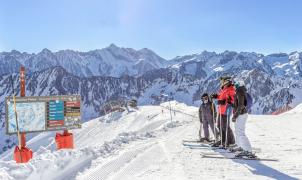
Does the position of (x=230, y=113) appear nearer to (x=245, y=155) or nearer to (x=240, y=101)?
(x=240, y=101)

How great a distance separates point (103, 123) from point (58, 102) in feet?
182

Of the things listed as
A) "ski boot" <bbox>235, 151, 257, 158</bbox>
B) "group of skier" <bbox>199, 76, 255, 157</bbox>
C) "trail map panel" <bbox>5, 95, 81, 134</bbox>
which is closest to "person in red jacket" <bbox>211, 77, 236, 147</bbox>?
"group of skier" <bbox>199, 76, 255, 157</bbox>

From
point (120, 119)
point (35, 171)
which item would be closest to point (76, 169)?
Result: point (35, 171)

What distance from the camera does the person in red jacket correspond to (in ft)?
41.2

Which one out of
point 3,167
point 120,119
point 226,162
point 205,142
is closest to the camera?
point 226,162

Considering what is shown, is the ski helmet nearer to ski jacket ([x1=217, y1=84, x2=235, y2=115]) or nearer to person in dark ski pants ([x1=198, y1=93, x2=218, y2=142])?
ski jacket ([x1=217, y1=84, x2=235, y2=115])

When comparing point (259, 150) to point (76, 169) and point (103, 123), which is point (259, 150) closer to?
point (76, 169)

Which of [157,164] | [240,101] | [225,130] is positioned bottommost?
[157,164]

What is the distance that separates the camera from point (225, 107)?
13047 millimetres

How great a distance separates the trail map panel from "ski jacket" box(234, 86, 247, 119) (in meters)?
5.31

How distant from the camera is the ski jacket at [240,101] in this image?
1128 centimetres

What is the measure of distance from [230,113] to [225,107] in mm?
305

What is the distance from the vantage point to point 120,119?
67.3m

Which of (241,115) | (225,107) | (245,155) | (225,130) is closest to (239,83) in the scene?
(241,115)
